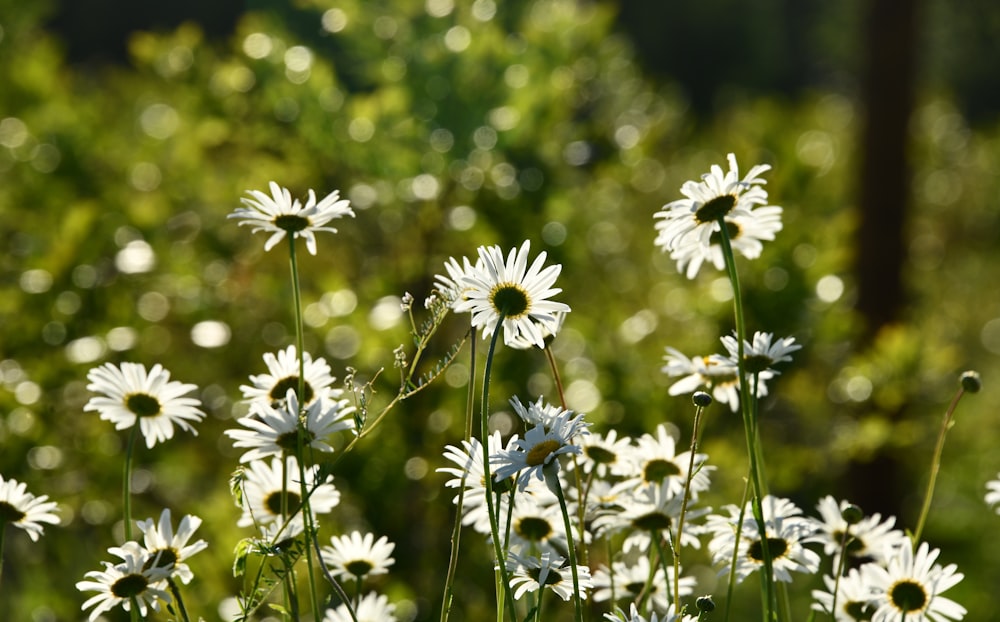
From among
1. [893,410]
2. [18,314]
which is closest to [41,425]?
[18,314]

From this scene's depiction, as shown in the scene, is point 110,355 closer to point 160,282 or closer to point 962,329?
point 160,282

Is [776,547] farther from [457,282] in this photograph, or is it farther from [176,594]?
[176,594]

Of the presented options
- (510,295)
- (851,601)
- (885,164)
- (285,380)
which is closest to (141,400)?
(285,380)

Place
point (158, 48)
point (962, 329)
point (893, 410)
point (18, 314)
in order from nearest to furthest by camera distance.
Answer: point (18, 314) < point (893, 410) < point (158, 48) < point (962, 329)

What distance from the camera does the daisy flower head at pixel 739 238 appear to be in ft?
2.99

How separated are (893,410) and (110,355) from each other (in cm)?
187

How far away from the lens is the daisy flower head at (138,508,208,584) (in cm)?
84

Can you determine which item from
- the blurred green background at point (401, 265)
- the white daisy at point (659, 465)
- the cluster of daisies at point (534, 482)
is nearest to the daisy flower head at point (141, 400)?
the cluster of daisies at point (534, 482)

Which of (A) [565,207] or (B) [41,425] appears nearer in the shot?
(B) [41,425]

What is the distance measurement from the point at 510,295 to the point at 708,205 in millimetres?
179

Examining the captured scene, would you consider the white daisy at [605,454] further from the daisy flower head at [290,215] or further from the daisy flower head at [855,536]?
the daisy flower head at [290,215]

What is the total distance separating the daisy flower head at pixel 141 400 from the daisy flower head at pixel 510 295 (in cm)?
27

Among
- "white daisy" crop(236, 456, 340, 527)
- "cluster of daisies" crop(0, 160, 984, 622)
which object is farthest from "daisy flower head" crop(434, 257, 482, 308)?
"white daisy" crop(236, 456, 340, 527)

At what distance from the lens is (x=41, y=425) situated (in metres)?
2.12
